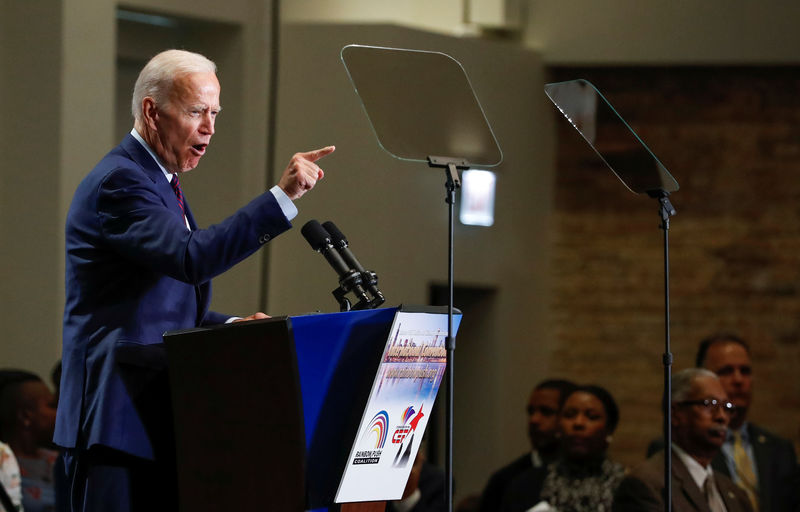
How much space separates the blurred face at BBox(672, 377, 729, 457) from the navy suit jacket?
2.23m

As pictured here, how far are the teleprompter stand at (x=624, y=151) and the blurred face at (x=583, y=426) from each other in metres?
2.04

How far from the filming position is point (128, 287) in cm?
252

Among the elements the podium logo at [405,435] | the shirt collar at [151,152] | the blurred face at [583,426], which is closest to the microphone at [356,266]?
the podium logo at [405,435]

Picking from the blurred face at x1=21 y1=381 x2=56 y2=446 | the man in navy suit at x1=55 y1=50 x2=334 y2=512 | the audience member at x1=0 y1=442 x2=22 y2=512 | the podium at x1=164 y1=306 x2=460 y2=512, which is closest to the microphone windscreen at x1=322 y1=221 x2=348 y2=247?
the man in navy suit at x1=55 y1=50 x2=334 y2=512

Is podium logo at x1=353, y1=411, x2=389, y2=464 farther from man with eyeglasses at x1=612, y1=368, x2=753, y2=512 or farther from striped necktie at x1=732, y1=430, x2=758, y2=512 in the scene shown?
striped necktie at x1=732, y1=430, x2=758, y2=512

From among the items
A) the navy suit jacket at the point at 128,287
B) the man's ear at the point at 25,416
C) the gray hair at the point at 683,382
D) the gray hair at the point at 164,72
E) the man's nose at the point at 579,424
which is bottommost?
the man's nose at the point at 579,424

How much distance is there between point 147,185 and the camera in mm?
2521

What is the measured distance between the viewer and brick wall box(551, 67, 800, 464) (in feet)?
24.3

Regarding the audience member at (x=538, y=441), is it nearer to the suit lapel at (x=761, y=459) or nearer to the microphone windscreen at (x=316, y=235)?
the suit lapel at (x=761, y=459)

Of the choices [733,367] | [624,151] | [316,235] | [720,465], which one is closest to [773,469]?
[720,465]

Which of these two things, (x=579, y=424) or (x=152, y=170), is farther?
(x=579, y=424)

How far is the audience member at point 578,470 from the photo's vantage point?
5000 mm

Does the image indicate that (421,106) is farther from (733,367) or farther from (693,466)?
(733,367)

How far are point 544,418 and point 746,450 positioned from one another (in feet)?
2.90
